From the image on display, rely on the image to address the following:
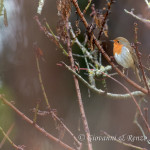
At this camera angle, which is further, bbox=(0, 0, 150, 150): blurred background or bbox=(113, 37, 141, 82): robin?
bbox=(113, 37, 141, 82): robin

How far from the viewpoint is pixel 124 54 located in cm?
128

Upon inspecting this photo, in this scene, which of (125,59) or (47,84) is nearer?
(47,84)

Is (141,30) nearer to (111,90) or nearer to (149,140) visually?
(111,90)

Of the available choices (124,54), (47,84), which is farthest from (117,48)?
(47,84)

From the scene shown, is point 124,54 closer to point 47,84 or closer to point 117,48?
point 117,48

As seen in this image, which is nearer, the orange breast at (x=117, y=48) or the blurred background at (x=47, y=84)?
the blurred background at (x=47, y=84)

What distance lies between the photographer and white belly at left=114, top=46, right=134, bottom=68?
122 centimetres

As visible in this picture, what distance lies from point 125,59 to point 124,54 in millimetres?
35

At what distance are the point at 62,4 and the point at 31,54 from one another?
33cm

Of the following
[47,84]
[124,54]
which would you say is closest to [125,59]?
[124,54]

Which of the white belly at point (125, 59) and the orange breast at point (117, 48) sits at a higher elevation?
the orange breast at point (117, 48)

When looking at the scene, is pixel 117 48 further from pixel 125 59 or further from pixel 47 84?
pixel 47 84

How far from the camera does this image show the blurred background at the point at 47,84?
0.91m

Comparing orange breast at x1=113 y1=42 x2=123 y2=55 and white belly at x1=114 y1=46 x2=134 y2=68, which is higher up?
orange breast at x1=113 y1=42 x2=123 y2=55
